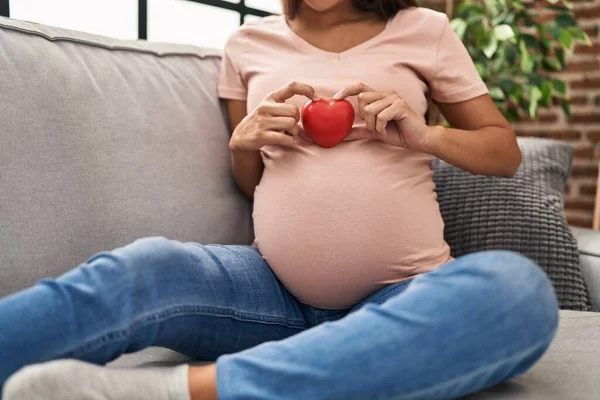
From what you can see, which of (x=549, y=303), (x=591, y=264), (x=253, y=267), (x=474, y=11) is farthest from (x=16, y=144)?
(x=474, y=11)

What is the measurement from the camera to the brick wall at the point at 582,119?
7.95 feet

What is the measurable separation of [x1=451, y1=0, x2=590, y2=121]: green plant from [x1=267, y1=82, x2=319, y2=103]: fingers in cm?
108

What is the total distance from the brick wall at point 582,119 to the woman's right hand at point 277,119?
5.59 ft

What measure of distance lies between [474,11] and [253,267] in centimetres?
143

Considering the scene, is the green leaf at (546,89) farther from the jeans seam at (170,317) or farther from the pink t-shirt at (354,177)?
the jeans seam at (170,317)

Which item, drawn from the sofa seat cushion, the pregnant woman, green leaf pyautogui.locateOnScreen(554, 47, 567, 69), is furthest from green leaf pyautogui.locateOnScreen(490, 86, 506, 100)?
the sofa seat cushion

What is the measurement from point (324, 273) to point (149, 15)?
1.27 m

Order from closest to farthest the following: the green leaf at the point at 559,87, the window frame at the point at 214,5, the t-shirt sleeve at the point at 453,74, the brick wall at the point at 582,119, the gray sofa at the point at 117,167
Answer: the gray sofa at the point at 117,167
the t-shirt sleeve at the point at 453,74
the window frame at the point at 214,5
the green leaf at the point at 559,87
the brick wall at the point at 582,119

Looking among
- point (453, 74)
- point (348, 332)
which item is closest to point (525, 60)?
point (453, 74)

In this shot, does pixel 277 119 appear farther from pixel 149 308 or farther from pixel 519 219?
pixel 519 219

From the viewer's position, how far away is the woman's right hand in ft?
3.42

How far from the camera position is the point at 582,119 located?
2.50 metres

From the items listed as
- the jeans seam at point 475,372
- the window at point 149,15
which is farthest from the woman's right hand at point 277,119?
the window at point 149,15

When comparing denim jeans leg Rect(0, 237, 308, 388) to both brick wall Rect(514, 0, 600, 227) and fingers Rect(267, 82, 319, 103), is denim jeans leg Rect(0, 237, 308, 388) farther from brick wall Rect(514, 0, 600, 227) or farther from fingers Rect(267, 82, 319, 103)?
brick wall Rect(514, 0, 600, 227)
